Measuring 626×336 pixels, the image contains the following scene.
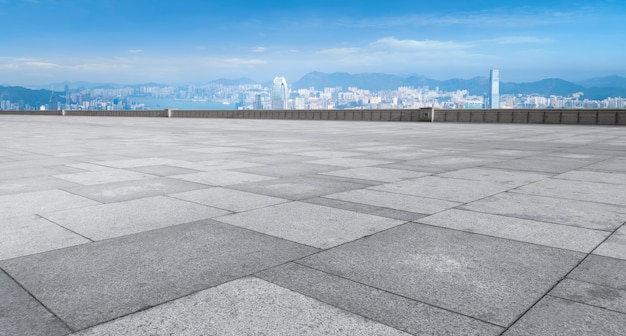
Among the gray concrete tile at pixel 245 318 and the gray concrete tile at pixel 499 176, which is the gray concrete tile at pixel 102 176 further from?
the gray concrete tile at pixel 245 318

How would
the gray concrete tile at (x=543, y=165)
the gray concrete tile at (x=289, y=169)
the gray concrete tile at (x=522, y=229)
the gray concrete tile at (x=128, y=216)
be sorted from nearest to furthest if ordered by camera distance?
the gray concrete tile at (x=522, y=229) → the gray concrete tile at (x=128, y=216) → the gray concrete tile at (x=289, y=169) → the gray concrete tile at (x=543, y=165)

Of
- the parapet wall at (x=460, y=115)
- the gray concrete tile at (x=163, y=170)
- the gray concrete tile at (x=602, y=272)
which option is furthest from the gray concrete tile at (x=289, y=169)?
the parapet wall at (x=460, y=115)

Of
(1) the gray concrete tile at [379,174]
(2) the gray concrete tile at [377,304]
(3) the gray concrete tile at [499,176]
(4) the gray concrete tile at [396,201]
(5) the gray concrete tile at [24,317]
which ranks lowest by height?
(5) the gray concrete tile at [24,317]

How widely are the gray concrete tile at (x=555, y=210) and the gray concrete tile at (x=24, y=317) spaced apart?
5183mm

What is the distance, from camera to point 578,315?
3381 mm

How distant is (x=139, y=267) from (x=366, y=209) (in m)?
3.27

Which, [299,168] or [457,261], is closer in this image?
[457,261]

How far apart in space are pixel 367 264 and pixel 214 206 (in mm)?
3105

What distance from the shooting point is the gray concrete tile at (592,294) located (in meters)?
3.57

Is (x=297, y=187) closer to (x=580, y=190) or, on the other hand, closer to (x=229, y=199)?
(x=229, y=199)

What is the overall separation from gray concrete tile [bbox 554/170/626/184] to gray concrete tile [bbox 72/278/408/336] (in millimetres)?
7619

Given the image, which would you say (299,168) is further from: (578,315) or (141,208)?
(578,315)

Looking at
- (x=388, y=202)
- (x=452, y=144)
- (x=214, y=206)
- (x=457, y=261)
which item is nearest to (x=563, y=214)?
(x=388, y=202)

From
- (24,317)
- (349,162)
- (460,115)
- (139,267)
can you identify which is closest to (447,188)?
(349,162)
